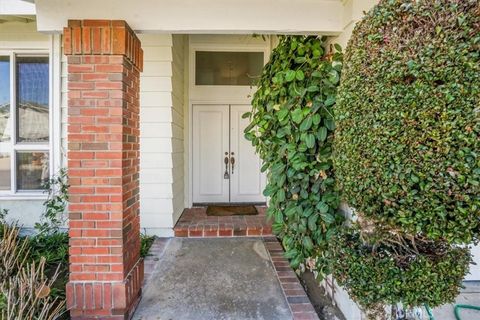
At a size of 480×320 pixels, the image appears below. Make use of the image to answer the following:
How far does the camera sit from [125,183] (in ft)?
7.66

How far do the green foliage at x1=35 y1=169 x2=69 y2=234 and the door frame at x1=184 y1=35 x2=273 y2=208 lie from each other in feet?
6.52

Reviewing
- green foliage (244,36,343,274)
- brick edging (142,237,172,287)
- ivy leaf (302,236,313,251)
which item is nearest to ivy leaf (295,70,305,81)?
green foliage (244,36,343,274)

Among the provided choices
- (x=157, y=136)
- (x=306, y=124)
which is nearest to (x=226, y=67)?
(x=157, y=136)

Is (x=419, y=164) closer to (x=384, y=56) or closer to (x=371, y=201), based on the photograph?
(x=371, y=201)

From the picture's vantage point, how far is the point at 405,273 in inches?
62.8

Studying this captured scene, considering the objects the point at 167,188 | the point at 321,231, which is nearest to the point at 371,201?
the point at 321,231

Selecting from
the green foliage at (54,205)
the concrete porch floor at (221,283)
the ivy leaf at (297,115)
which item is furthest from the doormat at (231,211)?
the ivy leaf at (297,115)

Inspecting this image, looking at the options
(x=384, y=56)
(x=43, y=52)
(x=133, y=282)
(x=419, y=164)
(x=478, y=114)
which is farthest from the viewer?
(x=43, y=52)

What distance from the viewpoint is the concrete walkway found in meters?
2.43

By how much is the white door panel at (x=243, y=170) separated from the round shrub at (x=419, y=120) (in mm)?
3905

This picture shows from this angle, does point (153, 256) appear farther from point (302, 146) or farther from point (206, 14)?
point (206, 14)

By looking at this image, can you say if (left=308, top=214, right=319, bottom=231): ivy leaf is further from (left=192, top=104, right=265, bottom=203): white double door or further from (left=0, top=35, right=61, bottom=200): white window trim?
(left=0, top=35, right=61, bottom=200): white window trim

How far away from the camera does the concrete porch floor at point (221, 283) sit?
7.95 feet

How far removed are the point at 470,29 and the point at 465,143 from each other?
510 millimetres
